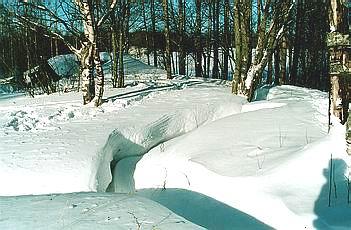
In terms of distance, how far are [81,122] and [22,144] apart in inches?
70.3

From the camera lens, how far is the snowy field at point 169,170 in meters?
3.84

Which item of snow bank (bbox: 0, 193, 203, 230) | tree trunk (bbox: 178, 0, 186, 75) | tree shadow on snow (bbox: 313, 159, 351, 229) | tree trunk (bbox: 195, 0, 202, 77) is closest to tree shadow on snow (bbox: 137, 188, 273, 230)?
tree shadow on snow (bbox: 313, 159, 351, 229)

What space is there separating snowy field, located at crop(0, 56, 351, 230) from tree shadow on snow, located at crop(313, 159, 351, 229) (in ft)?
0.04

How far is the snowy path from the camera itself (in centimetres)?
552

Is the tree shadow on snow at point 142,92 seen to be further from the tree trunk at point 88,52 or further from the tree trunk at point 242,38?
the tree trunk at point 242,38

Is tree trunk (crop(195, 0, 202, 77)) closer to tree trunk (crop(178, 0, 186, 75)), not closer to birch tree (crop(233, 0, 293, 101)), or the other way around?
tree trunk (crop(178, 0, 186, 75))

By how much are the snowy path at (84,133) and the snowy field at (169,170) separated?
0.06ft

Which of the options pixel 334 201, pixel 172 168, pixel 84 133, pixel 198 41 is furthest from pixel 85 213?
pixel 198 41

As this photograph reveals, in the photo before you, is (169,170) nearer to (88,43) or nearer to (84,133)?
(84,133)

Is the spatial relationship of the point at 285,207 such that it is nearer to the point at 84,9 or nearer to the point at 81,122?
the point at 81,122

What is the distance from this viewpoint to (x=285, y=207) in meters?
4.81

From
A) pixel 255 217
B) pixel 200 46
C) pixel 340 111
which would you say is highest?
pixel 200 46

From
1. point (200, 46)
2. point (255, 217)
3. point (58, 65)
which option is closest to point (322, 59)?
point (200, 46)

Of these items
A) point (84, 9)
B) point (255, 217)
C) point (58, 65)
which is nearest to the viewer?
point (255, 217)
